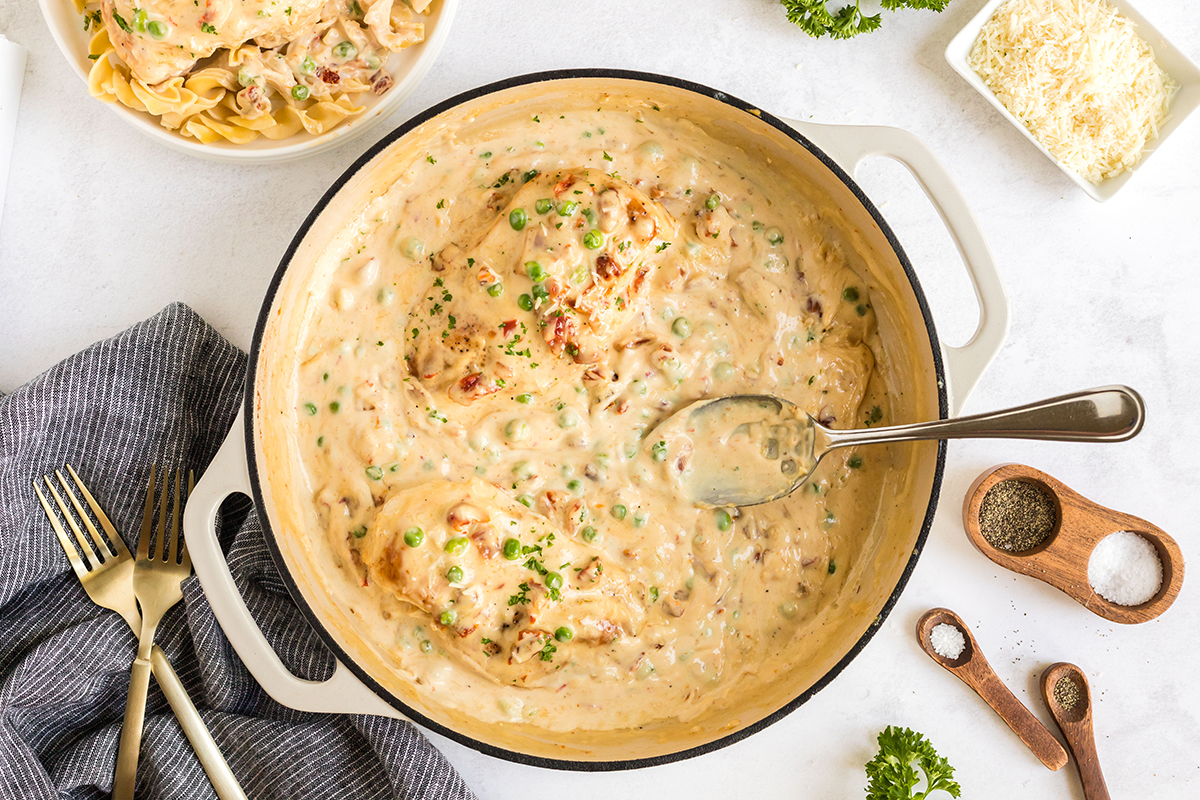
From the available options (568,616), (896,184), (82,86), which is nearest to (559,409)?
(568,616)

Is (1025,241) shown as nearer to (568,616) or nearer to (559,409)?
(559,409)

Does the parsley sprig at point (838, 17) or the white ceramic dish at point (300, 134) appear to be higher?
the parsley sprig at point (838, 17)

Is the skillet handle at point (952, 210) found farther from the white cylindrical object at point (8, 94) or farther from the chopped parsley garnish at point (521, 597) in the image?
the white cylindrical object at point (8, 94)

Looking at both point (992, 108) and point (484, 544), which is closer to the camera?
point (484, 544)

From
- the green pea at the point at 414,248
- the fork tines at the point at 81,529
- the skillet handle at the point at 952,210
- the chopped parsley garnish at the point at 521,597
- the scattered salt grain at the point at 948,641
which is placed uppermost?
the skillet handle at the point at 952,210

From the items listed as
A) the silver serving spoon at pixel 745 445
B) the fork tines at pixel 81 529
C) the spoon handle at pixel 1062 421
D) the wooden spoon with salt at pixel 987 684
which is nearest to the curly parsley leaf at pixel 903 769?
the wooden spoon with salt at pixel 987 684

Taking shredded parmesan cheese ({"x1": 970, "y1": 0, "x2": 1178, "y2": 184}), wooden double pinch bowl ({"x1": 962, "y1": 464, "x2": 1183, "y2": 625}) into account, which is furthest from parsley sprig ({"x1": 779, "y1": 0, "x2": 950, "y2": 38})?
wooden double pinch bowl ({"x1": 962, "y1": 464, "x2": 1183, "y2": 625})

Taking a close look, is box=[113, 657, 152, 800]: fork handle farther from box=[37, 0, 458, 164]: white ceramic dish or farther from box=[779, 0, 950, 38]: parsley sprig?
box=[779, 0, 950, 38]: parsley sprig
